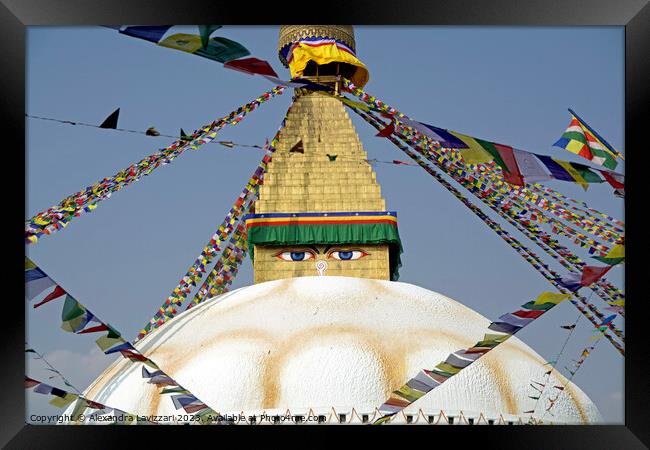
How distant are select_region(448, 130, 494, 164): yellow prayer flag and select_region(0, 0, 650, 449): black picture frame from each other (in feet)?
2.57

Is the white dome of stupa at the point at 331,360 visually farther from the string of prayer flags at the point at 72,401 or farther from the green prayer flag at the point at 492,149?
the green prayer flag at the point at 492,149

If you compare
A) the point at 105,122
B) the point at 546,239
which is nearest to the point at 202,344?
the point at 105,122

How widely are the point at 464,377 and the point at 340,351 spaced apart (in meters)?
0.85

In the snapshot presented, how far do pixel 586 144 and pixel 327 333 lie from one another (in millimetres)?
2162

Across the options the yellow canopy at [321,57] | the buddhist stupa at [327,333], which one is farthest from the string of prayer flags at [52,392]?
the yellow canopy at [321,57]

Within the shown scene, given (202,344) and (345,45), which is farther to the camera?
(345,45)

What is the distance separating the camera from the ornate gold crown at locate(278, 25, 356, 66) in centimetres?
1143

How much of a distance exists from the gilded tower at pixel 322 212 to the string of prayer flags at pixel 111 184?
0.62 meters

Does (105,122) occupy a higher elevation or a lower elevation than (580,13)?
lower

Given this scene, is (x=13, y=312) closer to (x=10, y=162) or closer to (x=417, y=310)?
(x=10, y=162)

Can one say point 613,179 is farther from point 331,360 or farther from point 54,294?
point 54,294

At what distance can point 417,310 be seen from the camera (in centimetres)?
895

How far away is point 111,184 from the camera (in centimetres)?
923

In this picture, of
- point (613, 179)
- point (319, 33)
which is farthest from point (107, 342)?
point (319, 33)
